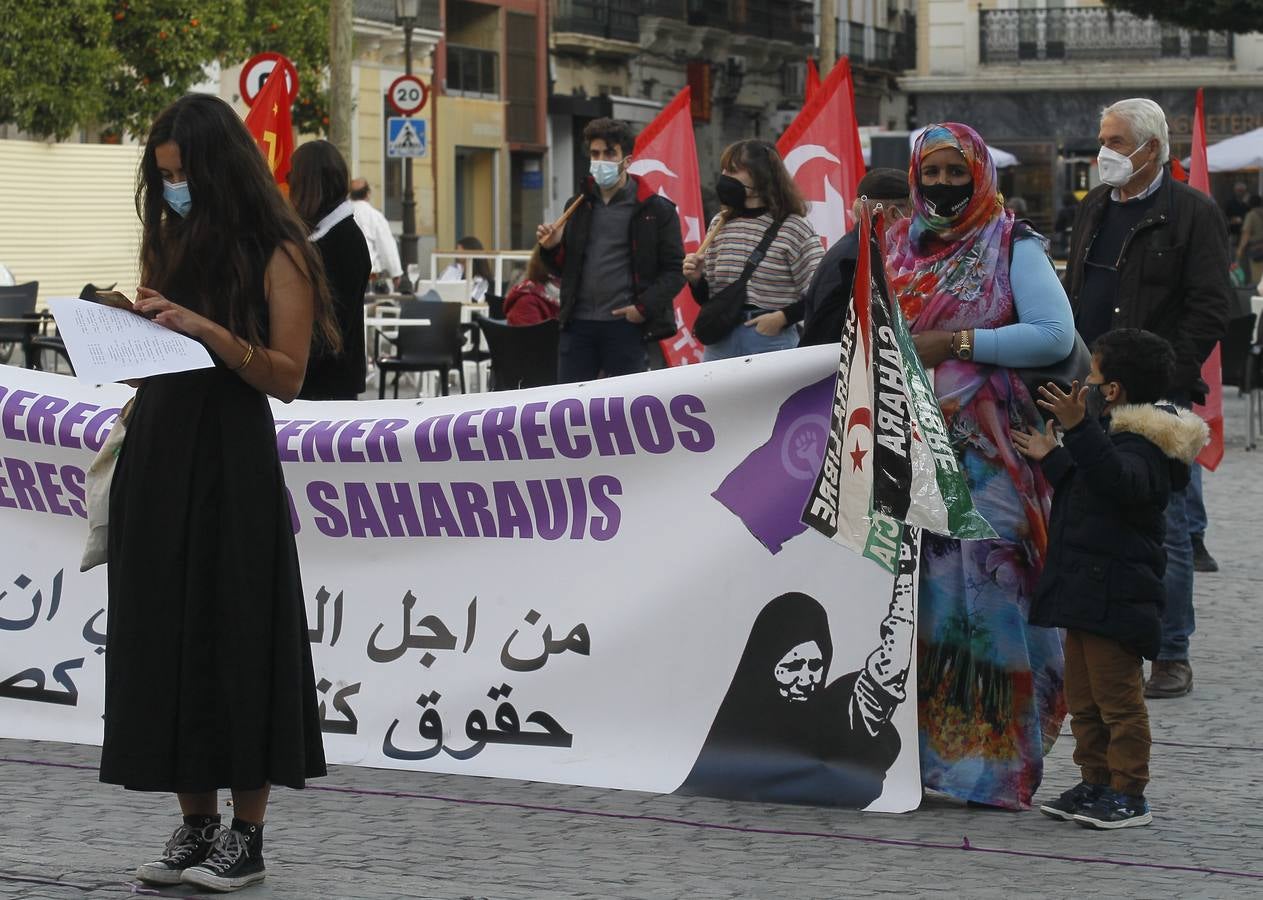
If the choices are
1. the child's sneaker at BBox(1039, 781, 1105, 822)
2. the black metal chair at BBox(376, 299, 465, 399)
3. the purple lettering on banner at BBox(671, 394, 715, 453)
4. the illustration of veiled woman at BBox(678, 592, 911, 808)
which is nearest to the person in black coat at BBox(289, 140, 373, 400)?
the purple lettering on banner at BBox(671, 394, 715, 453)

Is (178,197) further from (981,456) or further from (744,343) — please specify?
(744,343)

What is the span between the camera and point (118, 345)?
4.47 metres

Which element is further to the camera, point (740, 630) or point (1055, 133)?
point (1055, 133)

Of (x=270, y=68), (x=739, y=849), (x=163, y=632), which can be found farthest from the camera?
(x=270, y=68)

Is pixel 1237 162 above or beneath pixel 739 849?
above

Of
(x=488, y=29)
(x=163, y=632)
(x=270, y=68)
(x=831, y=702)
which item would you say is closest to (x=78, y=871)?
(x=163, y=632)

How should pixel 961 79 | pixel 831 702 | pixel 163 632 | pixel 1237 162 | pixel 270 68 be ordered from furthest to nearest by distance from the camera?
pixel 961 79, pixel 1237 162, pixel 270 68, pixel 831 702, pixel 163 632

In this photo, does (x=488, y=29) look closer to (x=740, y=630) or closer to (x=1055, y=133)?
(x=1055, y=133)

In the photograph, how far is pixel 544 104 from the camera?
4675 cm

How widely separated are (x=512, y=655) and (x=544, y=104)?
41.6 metres

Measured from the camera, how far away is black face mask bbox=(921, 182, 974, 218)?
548 cm

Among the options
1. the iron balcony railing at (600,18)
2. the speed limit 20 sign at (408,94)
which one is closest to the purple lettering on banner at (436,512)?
the speed limit 20 sign at (408,94)

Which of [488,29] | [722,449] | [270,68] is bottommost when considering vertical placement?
[722,449]

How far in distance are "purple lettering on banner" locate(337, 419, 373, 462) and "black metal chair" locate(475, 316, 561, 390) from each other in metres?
7.42
